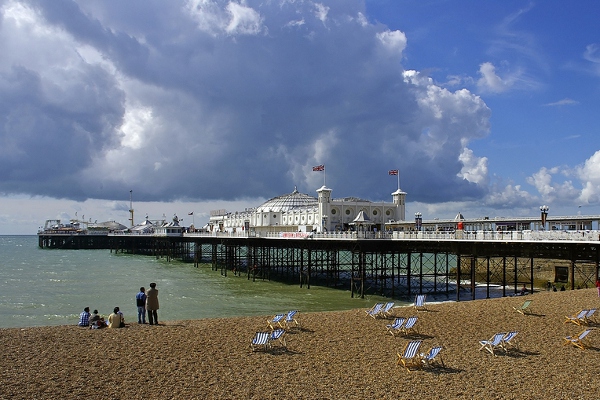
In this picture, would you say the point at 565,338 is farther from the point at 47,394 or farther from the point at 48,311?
the point at 48,311

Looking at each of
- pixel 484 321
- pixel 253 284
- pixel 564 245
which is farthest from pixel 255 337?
pixel 253 284

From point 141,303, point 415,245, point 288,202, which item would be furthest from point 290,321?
point 288,202

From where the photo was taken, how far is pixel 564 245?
84.9 ft

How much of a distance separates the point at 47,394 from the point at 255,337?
5.34 m

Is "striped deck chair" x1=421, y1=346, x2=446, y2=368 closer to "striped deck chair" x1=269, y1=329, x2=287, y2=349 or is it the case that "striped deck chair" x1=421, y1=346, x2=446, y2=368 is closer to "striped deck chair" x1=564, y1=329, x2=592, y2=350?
"striped deck chair" x1=269, y1=329, x2=287, y2=349

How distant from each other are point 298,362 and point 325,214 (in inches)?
1801

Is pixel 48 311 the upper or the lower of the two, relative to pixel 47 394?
lower

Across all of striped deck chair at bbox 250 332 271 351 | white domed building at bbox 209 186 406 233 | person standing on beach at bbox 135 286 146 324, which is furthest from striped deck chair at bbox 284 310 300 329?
white domed building at bbox 209 186 406 233

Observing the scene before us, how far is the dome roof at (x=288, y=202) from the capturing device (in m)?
A: 80.3

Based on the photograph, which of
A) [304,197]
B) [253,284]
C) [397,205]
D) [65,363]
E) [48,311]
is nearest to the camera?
[65,363]

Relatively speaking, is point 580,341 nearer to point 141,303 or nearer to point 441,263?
point 141,303

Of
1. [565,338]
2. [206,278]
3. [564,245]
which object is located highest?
[564,245]

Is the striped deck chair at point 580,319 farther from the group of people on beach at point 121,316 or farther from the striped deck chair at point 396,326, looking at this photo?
the group of people on beach at point 121,316

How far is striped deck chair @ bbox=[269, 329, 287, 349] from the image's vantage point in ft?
46.9
